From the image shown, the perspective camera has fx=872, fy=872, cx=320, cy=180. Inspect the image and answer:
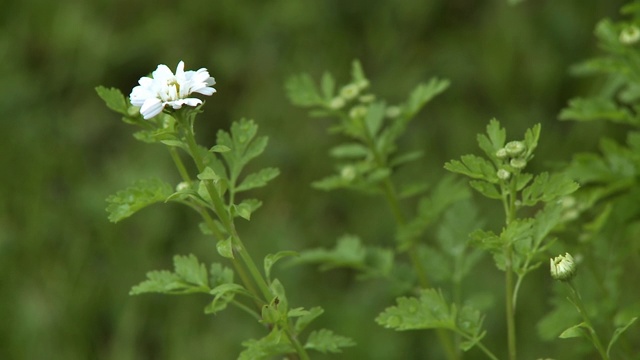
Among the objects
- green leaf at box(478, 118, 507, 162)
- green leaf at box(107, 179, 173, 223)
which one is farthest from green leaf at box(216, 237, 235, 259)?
green leaf at box(478, 118, 507, 162)

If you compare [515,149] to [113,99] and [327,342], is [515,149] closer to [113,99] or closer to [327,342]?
[327,342]

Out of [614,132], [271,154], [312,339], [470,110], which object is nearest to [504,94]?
[470,110]

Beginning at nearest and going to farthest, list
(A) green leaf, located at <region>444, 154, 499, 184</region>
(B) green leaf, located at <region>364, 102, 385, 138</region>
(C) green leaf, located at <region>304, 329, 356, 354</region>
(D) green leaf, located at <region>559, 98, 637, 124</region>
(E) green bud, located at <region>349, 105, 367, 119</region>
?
(A) green leaf, located at <region>444, 154, 499, 184</region>
(C) green leaf, located at <region>304, 329, 356, 354</region>
(D) green leaf, located at <region>559, 98, 637, 124</region>
(E) green bud, located at <region>349, 105, 367, 119</region>
(B) green leaf, located at <region>364, 102, 385, 138</region>

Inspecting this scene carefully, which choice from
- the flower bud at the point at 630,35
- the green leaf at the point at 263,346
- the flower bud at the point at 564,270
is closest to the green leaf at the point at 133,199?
the green leaf at the point at 263,346

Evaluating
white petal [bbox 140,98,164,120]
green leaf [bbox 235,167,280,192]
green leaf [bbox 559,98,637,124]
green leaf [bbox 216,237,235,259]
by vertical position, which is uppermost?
white petal [bbox 140,98,164,120]

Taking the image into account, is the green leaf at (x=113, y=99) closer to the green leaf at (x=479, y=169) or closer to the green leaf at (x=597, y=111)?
the green leaf at (x=479, y=169)

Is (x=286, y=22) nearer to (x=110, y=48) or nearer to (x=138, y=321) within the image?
(x=110, y=48)

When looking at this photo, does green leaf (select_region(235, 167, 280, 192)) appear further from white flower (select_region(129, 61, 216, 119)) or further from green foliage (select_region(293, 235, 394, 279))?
green foliage (select_region(293, 235, 394, 279))

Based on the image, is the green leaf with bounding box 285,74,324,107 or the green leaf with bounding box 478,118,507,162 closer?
the green leaf with bounding box 478,118,507,162

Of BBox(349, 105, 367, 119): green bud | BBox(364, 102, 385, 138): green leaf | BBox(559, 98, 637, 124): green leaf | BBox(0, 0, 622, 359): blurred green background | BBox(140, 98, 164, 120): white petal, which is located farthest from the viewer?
BBox(0, 0, 622, 359): blurred green background
